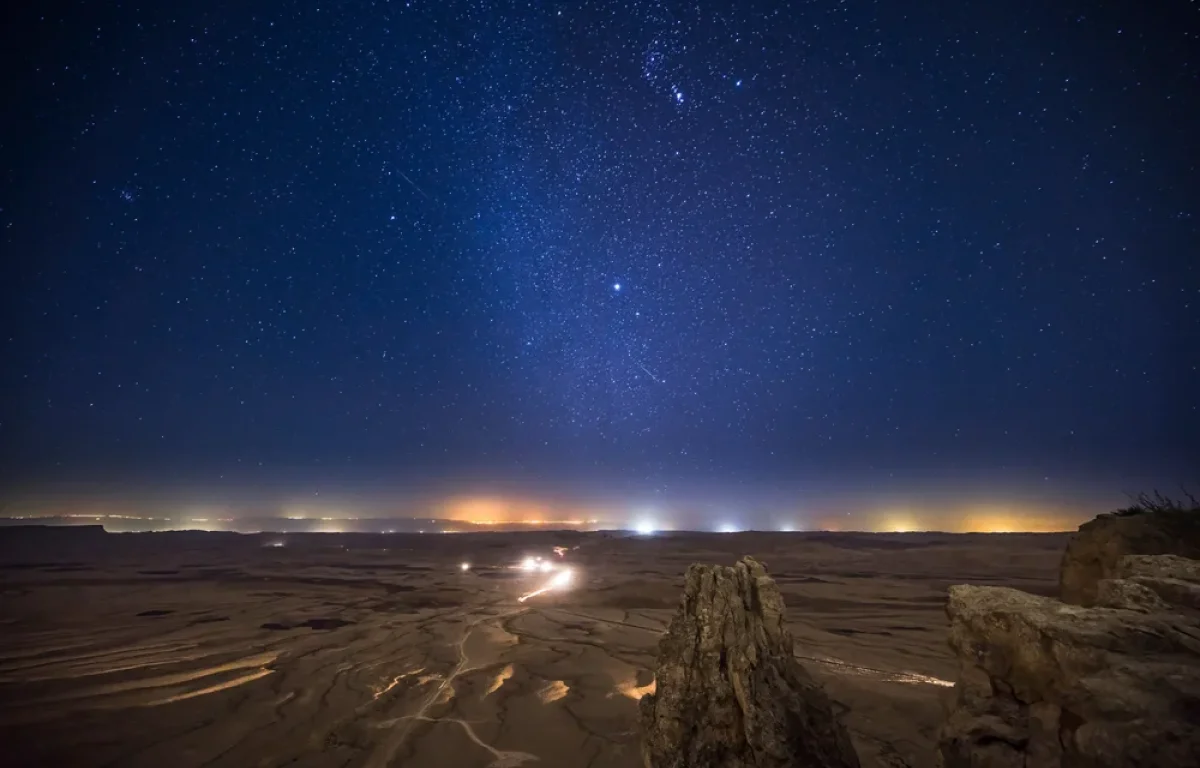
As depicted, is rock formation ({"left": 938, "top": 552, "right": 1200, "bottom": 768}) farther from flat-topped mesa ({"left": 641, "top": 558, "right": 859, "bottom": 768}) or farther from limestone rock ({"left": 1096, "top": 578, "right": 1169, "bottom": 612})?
flat-topped mesa ({"left": 641, "top": 558, "right": 859, "bottom": 768})

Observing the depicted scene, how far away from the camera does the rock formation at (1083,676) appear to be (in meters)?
3.20

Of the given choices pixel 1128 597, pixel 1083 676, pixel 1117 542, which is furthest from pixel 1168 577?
pixel 1117 542

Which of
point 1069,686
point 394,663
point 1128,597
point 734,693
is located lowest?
point 394,663

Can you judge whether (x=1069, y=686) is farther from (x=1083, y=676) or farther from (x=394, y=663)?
(x=394, y=663)

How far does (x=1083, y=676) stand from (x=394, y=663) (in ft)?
58.5

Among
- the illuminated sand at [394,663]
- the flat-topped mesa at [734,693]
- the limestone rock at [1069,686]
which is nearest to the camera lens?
the limestone rock at [1069,686]

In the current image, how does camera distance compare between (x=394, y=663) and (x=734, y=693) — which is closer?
(x=734, y=693)

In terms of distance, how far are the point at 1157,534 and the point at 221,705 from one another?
67.2 ft

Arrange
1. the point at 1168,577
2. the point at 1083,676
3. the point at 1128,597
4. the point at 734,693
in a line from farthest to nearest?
1. the point at 734,693
2. the point at 1168,577
3. the point at 1128,597
4. the point at 1083,676

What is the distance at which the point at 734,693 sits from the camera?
6.98 m

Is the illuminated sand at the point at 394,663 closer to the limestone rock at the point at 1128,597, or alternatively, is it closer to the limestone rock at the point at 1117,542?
the limestone rock at the point at 1117,542

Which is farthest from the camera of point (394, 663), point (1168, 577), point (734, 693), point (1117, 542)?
point (394, 663)

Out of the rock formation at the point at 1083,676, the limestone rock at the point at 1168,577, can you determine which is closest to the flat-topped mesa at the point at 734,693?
the rock formation at the point at 1083,676

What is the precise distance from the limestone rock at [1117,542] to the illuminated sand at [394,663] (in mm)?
4288
